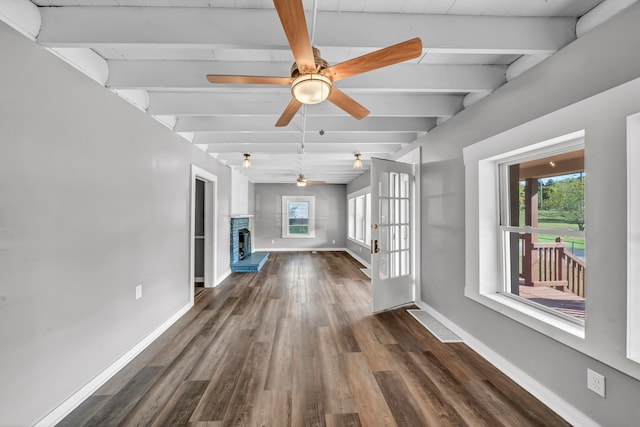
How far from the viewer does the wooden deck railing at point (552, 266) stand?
192 cm

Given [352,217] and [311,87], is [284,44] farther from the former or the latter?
[352,217]

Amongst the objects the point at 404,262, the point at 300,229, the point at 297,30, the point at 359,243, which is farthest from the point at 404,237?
the point at 300,229

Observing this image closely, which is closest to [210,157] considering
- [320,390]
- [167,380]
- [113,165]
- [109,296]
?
[113,165]

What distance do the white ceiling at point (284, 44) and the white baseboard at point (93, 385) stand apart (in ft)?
7.25

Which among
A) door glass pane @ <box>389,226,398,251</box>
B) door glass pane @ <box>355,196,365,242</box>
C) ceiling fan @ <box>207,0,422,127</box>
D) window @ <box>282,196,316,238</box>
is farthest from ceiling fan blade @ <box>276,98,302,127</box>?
window @ <box>282,196,316,238</box>

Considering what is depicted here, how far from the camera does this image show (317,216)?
9.52 meters

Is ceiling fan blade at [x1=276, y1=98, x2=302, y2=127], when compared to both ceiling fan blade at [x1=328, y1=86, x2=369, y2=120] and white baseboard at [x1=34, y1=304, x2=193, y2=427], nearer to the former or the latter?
ceiling fan blade at [x1=328, y1=86, x2=369, y2=120]

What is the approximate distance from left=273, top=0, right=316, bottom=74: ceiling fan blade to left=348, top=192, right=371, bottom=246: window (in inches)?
222

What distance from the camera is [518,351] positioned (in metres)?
2.11

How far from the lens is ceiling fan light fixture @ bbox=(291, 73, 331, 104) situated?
1471 mm

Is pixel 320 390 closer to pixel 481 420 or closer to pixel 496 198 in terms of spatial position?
pixel 481 420

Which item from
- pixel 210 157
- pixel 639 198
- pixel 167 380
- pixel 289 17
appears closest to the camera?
pixel 289 17

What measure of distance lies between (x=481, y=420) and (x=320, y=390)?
1027 millimetres

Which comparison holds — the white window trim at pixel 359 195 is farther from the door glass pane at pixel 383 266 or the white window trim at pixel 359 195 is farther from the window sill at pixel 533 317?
the window sill at pixel 533 317
